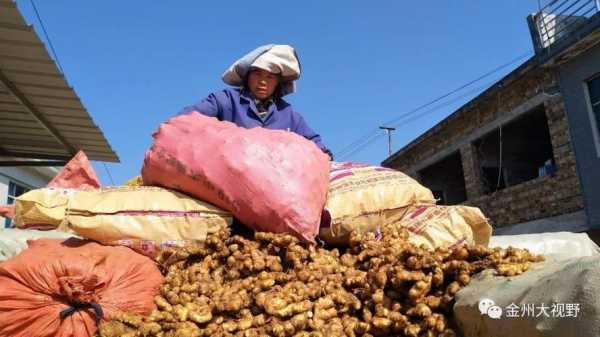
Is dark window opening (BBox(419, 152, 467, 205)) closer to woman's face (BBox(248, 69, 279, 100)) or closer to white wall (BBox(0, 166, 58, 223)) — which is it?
white wall (BBox(0, 166, 58, 223))

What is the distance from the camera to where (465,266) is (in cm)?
131

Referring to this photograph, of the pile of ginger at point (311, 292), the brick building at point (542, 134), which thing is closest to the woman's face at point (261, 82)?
the pile of ginger at point (311, 292)

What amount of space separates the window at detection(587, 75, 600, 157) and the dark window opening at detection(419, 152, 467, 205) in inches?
216

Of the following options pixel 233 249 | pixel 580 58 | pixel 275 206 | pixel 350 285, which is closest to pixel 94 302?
pixel 233 249

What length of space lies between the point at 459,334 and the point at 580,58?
883 cm

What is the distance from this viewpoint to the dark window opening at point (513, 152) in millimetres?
10742

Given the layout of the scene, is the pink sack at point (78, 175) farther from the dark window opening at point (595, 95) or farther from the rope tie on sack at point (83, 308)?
the dark window opening at point (595, 95)

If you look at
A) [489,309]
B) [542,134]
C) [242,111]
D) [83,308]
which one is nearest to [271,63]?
[242,111]

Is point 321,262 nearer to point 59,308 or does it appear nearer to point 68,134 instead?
point 59,308

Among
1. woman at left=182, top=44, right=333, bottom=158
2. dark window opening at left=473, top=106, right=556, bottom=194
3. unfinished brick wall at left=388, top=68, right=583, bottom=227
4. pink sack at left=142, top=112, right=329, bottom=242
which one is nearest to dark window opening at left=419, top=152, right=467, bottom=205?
unfinished brick wall at left=388, top=68, right=583, bottom=227

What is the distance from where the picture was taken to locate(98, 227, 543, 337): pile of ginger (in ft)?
4.28

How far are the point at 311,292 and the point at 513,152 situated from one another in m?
11.6

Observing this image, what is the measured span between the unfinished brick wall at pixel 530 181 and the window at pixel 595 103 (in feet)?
1.48

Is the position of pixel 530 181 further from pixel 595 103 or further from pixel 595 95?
pixel 595 95
